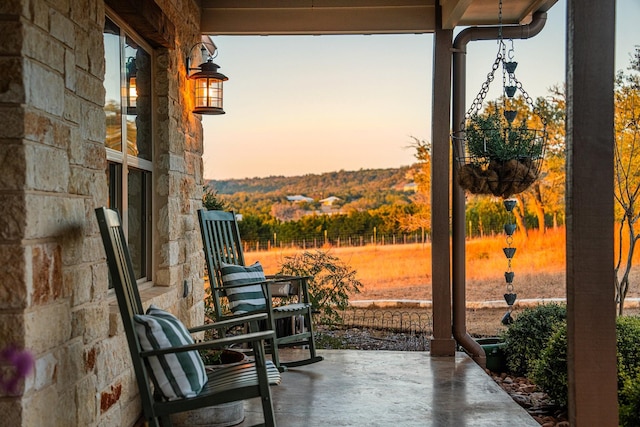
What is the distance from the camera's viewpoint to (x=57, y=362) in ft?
8.21

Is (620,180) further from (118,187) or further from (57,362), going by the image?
(57,362)

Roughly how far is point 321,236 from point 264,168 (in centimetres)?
96

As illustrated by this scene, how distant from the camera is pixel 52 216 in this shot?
2.51m

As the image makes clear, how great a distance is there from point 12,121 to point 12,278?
0.48 m

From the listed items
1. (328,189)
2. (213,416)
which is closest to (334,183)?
(328,189)

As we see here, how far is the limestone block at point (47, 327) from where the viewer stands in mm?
2287

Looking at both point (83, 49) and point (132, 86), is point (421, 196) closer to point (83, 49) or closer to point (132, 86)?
point (132, 86)

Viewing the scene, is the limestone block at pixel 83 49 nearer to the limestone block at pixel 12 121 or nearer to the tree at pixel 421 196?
the limestone block at pixel 12 121

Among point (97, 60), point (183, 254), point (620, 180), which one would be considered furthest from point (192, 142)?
point (620, 180)

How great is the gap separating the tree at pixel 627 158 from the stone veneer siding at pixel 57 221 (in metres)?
4.04

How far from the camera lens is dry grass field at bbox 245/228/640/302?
7320 mm

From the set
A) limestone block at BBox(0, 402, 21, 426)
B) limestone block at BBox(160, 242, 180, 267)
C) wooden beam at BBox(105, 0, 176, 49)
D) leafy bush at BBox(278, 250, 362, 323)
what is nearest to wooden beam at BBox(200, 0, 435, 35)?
wooden beam at BBox(105, 0, 176, 49)

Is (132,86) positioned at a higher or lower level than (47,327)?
higher

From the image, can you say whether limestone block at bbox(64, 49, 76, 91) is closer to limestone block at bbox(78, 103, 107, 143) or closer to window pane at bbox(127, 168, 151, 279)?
limestone block at bbox(78, 103, 107, 143)
